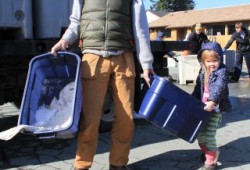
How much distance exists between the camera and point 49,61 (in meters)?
3.91

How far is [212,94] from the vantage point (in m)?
4.07

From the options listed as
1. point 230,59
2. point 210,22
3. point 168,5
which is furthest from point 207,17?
point 168,5

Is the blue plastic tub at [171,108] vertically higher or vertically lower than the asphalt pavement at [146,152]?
higher

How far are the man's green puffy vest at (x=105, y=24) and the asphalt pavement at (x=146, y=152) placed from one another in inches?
51.4

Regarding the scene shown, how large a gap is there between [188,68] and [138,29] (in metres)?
8.35

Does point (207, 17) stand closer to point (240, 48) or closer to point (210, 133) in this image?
point (240, 48)

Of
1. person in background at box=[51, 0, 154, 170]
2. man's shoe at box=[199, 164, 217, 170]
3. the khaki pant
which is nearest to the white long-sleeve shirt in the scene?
person in background at box=[51, 0, 154, 170]

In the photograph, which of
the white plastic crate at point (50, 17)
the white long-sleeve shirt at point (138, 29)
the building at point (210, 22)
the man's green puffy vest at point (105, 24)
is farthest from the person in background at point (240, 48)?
the building at point (210, 22)

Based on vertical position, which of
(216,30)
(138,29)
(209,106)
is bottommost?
(209,106)

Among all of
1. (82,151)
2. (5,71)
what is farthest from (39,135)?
(5,71)

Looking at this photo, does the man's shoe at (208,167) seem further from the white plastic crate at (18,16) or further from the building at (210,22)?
the building at (210,22)

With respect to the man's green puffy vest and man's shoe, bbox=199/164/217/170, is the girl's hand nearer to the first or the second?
man's shoe, bbox=199/164/217/170

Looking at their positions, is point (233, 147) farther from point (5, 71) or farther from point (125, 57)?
point (5, 71)

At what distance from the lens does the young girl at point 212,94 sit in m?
4.08
